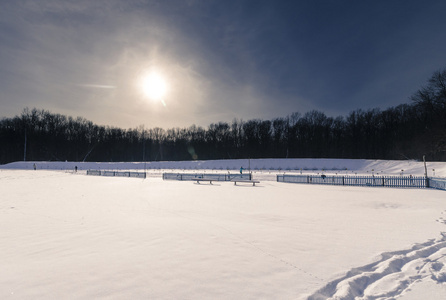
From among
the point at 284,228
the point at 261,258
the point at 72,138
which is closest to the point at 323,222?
the point at 284,228

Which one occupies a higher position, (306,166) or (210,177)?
(306,166)

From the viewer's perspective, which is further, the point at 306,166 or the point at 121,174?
the point at 306,166

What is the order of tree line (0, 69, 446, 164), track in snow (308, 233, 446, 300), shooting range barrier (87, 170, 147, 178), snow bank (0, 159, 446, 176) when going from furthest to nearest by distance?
→ tree line (0, 69, 446, 164) < snow bank (0, 159, 446, 176) < shooting range barrier (87, 170, 147, 178) < track in snow (308, 233, 446, 300)

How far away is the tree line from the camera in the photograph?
7431 cm

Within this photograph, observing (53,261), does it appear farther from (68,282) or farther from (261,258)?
(261,258)

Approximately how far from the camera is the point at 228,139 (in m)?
98.2

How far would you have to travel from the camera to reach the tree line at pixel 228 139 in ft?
244

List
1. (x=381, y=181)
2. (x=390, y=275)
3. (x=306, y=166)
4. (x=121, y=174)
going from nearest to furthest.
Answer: (x=390, y=275), (x=381, y=181), (x=121, y=174), (x=306, y=166)

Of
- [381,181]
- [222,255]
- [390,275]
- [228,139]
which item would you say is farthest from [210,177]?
[228,139]

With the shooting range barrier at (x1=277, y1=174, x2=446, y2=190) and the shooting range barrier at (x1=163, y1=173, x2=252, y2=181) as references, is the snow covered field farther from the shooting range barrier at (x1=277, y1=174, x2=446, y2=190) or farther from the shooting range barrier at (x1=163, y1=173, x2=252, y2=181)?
the shooting range barrier at (x1=163, y1=173, x2=252, y2=181)

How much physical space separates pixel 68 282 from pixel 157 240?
256cm

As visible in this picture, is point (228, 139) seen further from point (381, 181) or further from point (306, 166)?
point (381, 181)

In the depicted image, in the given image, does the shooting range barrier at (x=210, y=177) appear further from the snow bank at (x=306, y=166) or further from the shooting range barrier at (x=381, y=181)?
the snow bank at (x=306, y=166)

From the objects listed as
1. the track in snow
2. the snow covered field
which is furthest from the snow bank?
the track in snow
